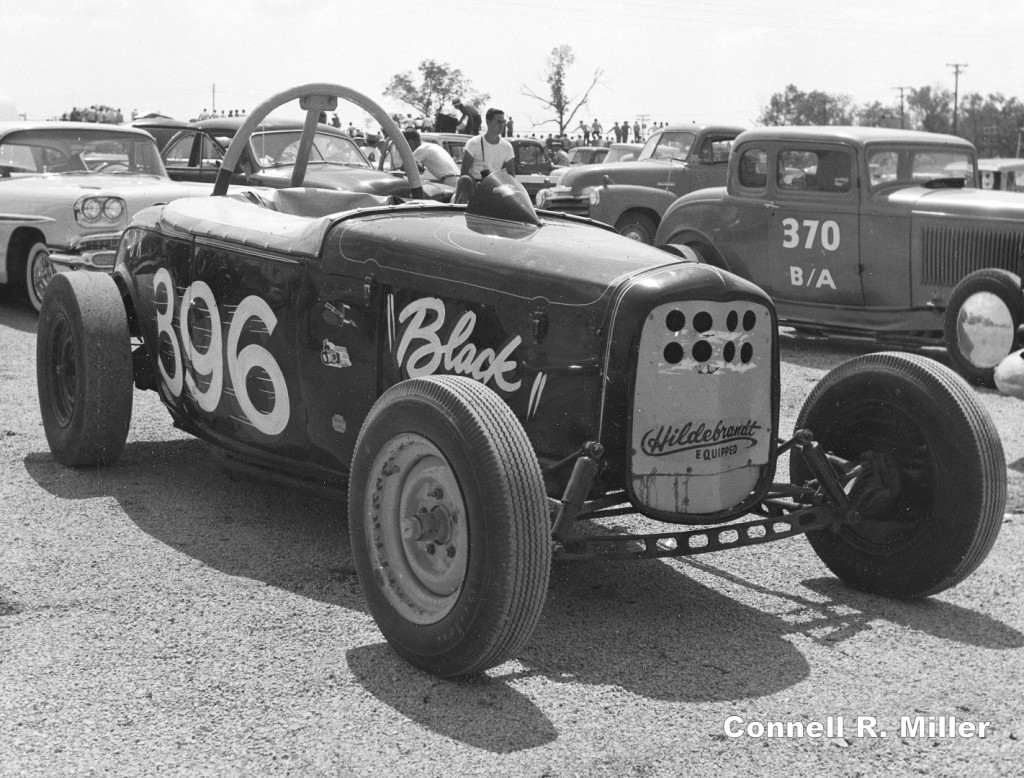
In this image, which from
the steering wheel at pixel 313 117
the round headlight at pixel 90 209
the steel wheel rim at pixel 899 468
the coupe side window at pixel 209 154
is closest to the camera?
the steel wheel rim at pixel 899 468

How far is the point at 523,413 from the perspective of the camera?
12.8ft

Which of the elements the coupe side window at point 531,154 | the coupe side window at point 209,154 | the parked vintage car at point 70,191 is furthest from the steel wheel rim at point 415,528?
the coupe side window at point 531,154

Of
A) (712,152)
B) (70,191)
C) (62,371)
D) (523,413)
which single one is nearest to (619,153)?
(712,152)

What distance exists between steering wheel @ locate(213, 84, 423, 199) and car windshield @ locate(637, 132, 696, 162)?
10121 millimetres

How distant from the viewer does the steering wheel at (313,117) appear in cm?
573

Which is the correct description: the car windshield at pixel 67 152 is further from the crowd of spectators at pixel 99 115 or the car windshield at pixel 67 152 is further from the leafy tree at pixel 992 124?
the leafy tree at pixel 992 124

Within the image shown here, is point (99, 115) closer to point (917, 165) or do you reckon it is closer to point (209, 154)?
point (209, 154)

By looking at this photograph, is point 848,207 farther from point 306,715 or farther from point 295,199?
point 306,715

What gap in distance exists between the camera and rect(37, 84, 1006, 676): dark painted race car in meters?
3.35

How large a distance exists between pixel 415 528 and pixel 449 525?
0.11m

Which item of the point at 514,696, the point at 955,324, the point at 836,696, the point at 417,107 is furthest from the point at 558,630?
the point at 417,107

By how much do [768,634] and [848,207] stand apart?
6.60 meters

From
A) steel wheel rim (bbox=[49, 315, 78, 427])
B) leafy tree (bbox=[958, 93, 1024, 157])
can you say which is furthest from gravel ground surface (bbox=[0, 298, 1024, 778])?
leafy tree (bbox=[958, 93, 1024, 157])

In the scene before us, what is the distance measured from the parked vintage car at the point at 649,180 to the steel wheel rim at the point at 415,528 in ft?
35.5
